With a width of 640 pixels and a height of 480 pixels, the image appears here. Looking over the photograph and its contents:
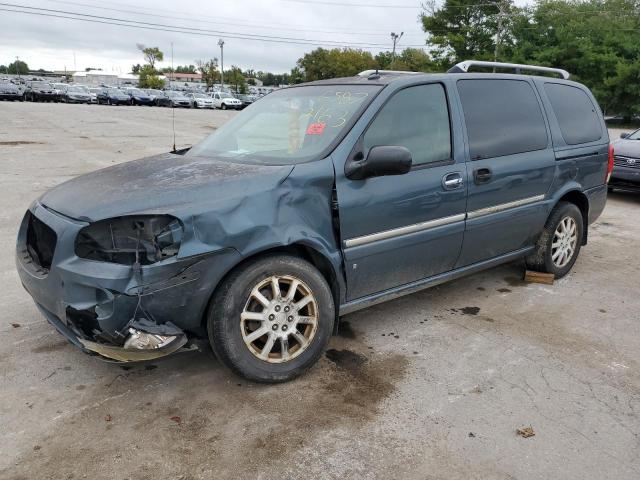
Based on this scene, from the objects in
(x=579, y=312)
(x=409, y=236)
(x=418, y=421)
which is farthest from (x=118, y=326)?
(x=579, y=312)

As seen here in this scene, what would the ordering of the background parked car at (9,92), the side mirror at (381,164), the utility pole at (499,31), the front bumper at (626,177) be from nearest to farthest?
1. the side mirror at (381,164)
2. the front bumper at (626,177)
3. the utility pole at (499,31)
4. the background parked car at (9,92)

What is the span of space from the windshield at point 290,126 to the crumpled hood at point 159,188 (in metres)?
0.27

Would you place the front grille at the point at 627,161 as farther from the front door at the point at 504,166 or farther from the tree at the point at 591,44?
the tree at the point at 591,44

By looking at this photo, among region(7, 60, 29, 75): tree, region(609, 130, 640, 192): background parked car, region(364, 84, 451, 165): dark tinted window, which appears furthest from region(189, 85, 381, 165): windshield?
region(7, 60, 29, 75): tree

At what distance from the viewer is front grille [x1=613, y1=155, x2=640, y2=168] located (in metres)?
9.12

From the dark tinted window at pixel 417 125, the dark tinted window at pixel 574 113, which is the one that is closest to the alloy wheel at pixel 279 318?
the dark tinted window at pixel 417 125

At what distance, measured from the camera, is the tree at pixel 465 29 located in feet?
140

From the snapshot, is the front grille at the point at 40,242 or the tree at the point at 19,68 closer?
the front grille at the point at 40,242

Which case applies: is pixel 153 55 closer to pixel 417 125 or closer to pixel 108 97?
pixel 108 97

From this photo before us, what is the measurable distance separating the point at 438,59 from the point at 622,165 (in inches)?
1529

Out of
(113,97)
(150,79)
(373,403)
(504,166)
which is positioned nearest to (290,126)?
(504,166)

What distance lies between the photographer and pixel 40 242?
3.15 metres

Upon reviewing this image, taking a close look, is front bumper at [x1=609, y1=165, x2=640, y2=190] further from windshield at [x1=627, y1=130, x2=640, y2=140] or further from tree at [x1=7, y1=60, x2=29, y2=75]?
tree at [x1=7, y1=60, x2=29, y2=75]

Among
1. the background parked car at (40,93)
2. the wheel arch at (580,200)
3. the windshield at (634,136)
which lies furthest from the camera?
the background parked car at (40,93)
